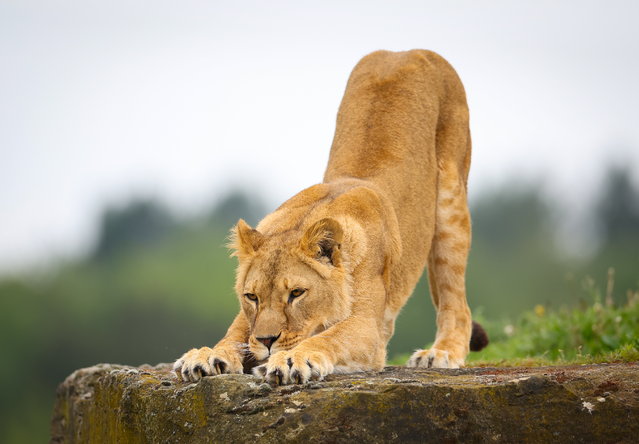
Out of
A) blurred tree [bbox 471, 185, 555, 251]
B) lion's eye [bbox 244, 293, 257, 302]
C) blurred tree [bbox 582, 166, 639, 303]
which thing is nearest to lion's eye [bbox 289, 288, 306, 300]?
lion's eye [bbox 244, 293, 257, 302]

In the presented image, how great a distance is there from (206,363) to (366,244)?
5.26ft

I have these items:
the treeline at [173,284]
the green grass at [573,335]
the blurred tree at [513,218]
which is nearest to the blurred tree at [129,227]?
the treeline at [173,284]

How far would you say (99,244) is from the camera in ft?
179

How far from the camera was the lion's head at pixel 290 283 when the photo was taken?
16.8ft

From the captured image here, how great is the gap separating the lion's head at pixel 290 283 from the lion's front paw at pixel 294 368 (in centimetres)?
47

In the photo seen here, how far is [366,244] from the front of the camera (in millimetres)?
5957

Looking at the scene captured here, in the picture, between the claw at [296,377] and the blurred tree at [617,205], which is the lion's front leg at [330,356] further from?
the blurred tree at [617,205]

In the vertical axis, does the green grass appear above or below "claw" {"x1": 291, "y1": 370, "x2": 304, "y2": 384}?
below

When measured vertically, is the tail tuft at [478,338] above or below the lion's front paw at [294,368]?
below

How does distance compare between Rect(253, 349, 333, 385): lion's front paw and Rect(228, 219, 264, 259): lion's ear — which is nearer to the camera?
Rect(253, 349, 333, 385): lion's front paw

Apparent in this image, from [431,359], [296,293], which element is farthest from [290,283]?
[431,359]

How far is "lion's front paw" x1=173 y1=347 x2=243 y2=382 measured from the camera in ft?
15.3

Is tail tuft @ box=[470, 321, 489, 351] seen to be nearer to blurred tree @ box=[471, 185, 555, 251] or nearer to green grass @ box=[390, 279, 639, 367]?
green grass @ box=[390, 279, 639, 367]

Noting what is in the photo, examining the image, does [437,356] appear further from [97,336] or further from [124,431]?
[97,336]
